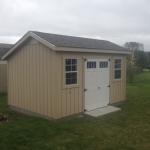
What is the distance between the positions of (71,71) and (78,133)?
253 centimetres

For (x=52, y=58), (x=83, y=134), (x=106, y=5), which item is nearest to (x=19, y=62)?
(x=52, y=58)

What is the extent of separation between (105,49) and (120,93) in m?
2.92

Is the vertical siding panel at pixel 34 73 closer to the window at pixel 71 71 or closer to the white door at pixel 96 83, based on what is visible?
the window at pixel 71 71

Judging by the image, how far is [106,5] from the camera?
13953 mm

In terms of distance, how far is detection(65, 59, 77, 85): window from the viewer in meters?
8.18

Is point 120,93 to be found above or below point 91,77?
below

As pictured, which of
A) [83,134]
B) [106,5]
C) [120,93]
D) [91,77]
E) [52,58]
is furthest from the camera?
[106,5]

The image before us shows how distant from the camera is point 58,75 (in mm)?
7855

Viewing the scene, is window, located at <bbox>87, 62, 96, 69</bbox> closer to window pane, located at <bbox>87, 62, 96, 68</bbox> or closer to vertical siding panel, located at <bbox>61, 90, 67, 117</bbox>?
window pane, located at <bbox>87, 62, 96, 68</bbox>

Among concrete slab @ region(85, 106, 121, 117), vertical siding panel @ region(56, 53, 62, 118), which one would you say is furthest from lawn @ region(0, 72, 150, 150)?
vertical siding panel @ region(56, 53, 62, 118)

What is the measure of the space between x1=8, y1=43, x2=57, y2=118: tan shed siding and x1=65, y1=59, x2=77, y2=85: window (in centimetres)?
57

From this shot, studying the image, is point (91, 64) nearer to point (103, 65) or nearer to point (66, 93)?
point (103, 65)

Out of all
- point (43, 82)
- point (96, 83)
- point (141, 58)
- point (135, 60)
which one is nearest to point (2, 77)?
point (43, 82)

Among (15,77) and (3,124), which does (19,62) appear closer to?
(15,77)
